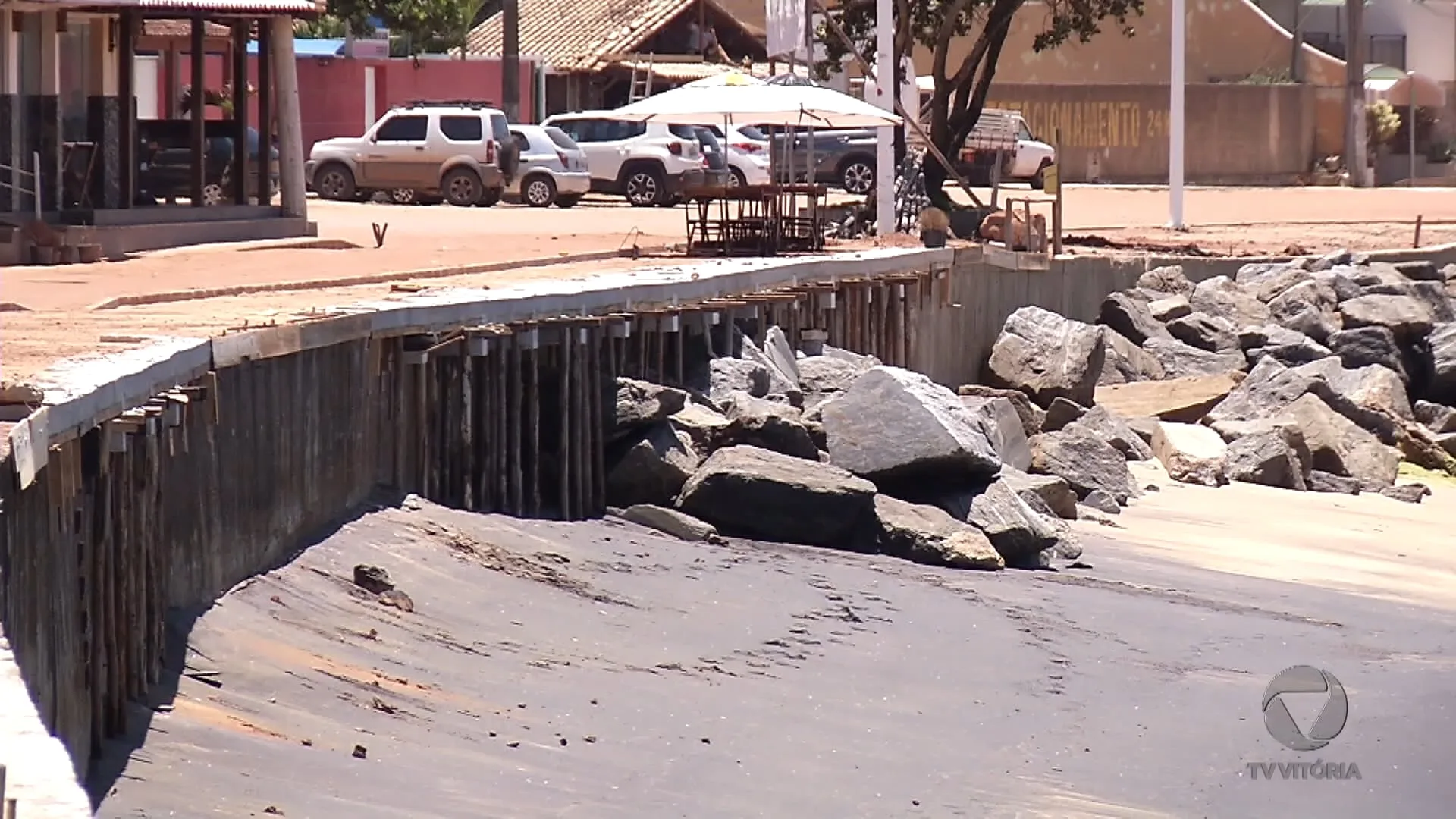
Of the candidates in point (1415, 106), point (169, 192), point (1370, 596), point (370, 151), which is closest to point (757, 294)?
point (1370, 596)

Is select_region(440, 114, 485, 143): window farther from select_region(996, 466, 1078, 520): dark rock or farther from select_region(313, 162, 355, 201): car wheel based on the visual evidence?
select_region(996, 466, 1078, 520): dark rock

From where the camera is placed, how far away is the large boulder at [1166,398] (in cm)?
2306

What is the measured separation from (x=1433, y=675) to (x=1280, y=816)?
10.3 feet

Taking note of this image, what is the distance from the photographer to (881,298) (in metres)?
21.3

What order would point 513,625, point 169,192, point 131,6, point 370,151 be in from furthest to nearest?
point 370,151, point 169,192, point 131,6, point 513,625

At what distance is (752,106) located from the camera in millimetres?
23703

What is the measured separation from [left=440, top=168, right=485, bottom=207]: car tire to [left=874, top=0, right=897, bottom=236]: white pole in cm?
1129

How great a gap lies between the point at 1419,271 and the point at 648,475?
17.9 m

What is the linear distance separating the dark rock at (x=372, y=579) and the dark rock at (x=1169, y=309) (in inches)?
654

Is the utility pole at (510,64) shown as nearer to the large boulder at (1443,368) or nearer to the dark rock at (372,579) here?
the large boulder at (1443,368)

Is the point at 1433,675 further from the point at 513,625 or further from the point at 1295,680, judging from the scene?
the point at 513,625

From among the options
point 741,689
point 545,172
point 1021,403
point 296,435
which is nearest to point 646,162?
point 545,172

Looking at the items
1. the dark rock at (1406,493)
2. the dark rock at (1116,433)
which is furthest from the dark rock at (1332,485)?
the dark rock at (1116,433)

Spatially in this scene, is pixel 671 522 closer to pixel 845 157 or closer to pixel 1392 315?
pixel 1392 315
